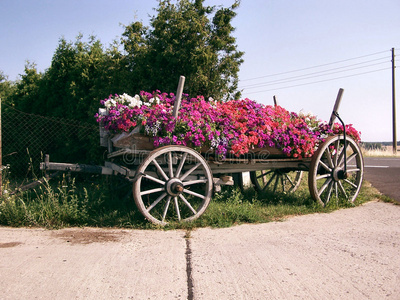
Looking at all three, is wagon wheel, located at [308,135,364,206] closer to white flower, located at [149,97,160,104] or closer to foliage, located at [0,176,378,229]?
foliage, located at [0,176,378,229]

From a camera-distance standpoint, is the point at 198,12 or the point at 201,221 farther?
the point at 198,12

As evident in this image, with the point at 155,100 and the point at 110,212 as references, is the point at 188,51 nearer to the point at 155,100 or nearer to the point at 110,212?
the point at 155,100

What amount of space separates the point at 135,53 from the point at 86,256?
19.3 ft

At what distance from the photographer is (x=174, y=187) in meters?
4.50

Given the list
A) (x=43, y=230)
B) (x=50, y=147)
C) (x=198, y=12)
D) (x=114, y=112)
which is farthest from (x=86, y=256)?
(x=198, y=12)

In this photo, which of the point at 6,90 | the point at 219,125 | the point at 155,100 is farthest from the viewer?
the point at 6,90

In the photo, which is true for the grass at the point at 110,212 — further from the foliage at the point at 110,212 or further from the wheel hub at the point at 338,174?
the wheel hub at the point at 338,174

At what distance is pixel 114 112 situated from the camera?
483cm

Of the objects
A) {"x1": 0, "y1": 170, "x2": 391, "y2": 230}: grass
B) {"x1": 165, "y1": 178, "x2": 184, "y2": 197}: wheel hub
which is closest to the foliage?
{"x1": 0, "y1": 170, "x2": 391, "y2": 230}: grass

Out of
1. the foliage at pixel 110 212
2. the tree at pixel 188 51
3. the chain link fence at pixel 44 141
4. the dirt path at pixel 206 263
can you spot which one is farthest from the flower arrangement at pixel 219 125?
the chain link fence at pixel 44 141

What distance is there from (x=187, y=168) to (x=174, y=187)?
0.60 m

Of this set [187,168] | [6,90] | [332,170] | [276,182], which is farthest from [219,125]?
[6,90]

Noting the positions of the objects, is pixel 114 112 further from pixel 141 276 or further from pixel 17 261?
pixel 141 276

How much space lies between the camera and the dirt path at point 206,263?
2613 millimetres
